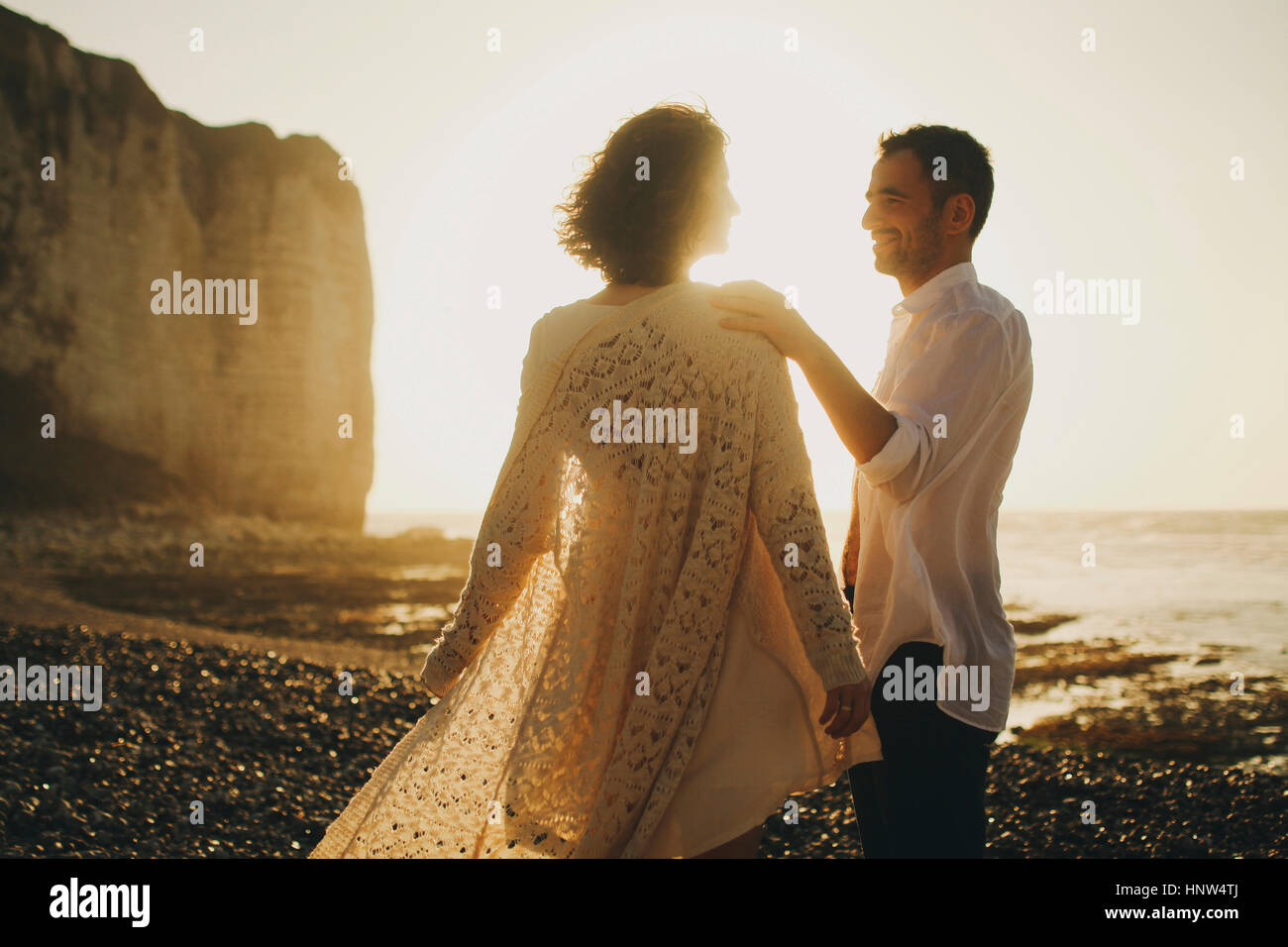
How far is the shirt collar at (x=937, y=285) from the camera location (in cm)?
254

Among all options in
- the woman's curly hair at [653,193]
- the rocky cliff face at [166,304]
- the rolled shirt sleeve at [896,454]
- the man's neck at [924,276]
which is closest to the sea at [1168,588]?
the man's neck at [924,276]

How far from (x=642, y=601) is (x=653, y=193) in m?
0.99

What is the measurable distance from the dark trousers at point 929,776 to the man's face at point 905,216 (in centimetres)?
105

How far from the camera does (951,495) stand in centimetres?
239

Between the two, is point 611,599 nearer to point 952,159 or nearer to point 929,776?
point 929,776

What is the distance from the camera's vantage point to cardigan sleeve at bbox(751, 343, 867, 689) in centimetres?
216

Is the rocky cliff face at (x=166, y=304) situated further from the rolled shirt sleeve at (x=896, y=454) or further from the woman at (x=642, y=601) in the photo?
the rolled shirt sleeve at (x=896, y=454)

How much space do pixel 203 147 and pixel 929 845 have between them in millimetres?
45555

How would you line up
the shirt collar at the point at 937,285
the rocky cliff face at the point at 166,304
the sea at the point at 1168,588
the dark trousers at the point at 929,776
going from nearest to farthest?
the dark trousers at the point at 929,776, the shirt collar at the point at 937,285, the sea at the point at 1168,588, the rocky cliff face at the point at 166,304

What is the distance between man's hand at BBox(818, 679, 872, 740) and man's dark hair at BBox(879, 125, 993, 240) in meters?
1.33

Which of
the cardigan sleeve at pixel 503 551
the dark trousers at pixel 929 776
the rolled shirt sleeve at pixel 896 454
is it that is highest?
the rolled shirt sleeve at pixel 896 454
